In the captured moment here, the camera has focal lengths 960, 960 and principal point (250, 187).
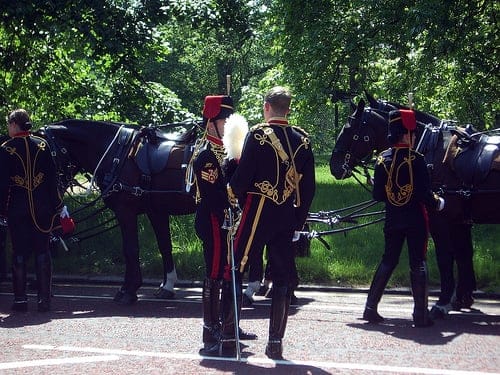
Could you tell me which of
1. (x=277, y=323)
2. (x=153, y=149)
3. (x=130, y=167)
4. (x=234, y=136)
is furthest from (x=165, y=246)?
(x=277, y=323)

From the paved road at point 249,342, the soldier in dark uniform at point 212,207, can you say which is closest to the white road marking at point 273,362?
the paved road at point 249,342

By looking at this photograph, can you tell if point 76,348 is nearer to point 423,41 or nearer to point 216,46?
point 423,41

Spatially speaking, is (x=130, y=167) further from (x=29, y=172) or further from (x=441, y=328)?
(x=441, y=328)

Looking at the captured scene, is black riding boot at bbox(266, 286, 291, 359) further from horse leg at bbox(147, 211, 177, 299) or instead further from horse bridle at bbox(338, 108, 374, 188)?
horse leg at bbox(147, 211, 177, 299)

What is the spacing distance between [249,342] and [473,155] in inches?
132

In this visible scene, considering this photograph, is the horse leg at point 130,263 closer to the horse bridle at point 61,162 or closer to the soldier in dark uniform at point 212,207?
the horse bridle at point 61,162

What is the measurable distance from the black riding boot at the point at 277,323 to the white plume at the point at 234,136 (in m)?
1.19

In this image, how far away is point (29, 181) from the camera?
34.1 feet

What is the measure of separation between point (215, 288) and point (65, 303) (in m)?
3.46

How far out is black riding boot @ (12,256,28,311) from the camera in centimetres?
1031

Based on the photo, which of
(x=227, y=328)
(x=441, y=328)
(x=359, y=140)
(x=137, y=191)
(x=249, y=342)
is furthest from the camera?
(x=137, y=191)

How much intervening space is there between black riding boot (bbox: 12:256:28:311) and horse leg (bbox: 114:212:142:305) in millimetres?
1128

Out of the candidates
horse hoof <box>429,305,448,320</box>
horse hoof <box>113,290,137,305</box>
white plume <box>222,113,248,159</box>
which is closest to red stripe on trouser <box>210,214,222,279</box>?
white plume <box>222,113,248,159</box>

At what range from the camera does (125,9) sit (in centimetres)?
1577
